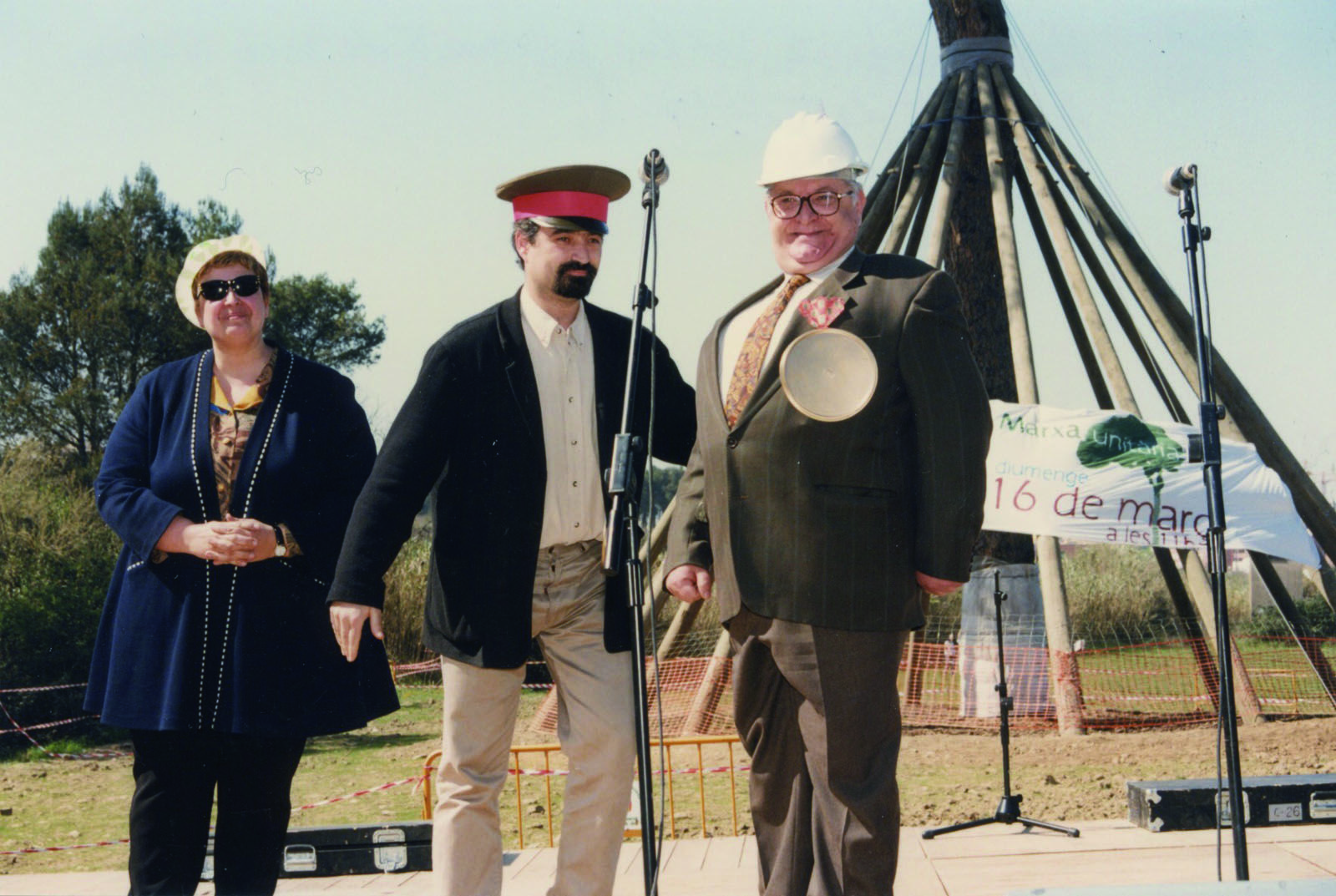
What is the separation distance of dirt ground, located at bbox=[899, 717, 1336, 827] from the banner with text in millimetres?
1030

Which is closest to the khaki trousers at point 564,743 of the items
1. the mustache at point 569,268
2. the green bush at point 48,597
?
the mustache at point 569,268

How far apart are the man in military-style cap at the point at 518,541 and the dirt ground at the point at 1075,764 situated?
8.16ft

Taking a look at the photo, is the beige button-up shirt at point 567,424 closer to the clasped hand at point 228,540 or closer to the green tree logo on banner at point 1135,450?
the clasped hand at point 228,540

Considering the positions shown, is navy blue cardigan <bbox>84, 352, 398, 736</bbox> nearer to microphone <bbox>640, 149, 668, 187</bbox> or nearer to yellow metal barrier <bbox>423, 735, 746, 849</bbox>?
yellow metal barrier <bbox>423, 735, 746, 849</bbox>

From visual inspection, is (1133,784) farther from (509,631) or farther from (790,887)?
(509,631)

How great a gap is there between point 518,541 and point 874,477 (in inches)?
31.9

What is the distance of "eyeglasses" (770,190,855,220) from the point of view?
279cm

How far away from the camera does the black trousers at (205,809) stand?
297 cm

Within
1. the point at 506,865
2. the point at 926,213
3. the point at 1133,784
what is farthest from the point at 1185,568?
the point at 506,865

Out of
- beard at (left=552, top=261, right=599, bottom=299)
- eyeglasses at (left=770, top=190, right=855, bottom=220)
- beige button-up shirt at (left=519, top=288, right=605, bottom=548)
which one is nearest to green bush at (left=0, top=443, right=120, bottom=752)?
beige button-up shirt at (left=519, top=288, right=605, bottom=548)

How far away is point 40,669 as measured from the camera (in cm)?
993

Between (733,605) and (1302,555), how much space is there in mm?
5369

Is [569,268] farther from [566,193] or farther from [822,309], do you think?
[822,309]

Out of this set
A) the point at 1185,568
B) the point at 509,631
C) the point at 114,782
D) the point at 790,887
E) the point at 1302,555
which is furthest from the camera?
the point at 114,782
